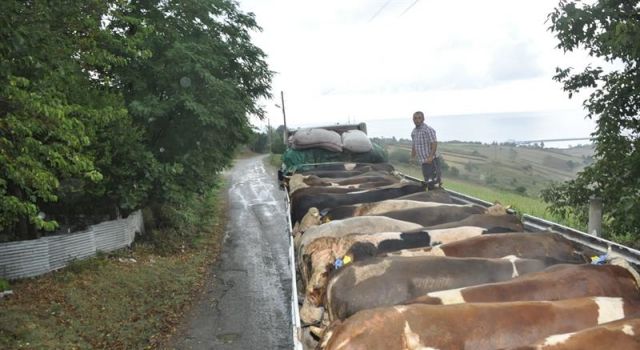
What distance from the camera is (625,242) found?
336 inches

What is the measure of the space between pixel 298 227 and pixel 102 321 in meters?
3.79

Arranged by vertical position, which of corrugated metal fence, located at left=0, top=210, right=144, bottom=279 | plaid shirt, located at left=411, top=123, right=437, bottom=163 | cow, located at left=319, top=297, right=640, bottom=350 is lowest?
corrugated metal fence, located at left=0, top=210, right=144, bottom=279

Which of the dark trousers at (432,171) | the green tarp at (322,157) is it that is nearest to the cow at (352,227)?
the dark trousers at (432,171)

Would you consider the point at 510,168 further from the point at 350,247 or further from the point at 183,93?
the point at 350,247

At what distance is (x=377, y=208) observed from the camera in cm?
642

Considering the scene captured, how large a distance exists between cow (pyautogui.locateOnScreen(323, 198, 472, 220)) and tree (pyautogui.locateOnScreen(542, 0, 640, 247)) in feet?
9.11

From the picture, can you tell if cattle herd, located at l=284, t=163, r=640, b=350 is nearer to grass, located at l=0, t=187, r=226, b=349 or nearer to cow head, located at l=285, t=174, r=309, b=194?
cow head, located at l=285, t=174, r=309, b=194

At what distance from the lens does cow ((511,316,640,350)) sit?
250 cm

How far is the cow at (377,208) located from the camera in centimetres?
620

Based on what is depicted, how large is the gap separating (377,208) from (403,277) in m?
2.78

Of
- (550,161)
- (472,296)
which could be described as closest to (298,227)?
(472,296)

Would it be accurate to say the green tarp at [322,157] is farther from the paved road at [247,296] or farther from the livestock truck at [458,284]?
the livestock truck at [458,284]

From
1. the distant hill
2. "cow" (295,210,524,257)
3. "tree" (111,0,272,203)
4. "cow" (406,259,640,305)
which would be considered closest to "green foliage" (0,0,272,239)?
"tree" (111,0,272,203)

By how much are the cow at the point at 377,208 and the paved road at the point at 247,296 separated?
2.05 metres
